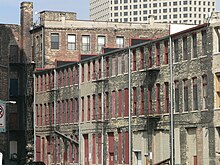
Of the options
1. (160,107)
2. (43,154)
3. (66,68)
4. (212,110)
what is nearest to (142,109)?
(160,107)

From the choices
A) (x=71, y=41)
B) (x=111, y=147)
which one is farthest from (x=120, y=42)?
(x=111, y=147)

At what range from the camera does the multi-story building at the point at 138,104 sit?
57156mm

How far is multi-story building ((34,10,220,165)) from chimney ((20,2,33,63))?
13.0 meters

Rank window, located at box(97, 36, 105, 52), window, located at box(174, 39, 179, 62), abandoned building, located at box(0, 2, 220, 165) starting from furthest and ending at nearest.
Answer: window, located at box(97, 36, 105, 52)
window, located at box(174, 39, 179, 62)
abandoned building, located at box(0, 2, 220, 165)

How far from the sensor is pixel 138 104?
67000 mm

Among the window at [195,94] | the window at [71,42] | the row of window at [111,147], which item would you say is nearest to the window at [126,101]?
the row of window at [111,147]

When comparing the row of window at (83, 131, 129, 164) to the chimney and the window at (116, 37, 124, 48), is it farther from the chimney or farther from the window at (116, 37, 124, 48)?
the chimney

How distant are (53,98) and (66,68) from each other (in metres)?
5.10

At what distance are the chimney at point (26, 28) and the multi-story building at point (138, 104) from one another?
511 inches

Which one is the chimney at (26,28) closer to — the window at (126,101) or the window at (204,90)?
the window at (126,101)

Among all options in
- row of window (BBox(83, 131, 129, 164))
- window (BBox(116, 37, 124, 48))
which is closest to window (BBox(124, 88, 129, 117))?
row of window (BBox(83, 131, 129, 164))

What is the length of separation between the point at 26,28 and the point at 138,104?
3968cm

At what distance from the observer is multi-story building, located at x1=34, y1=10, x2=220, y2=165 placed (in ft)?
188

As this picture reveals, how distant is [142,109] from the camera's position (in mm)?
66438
